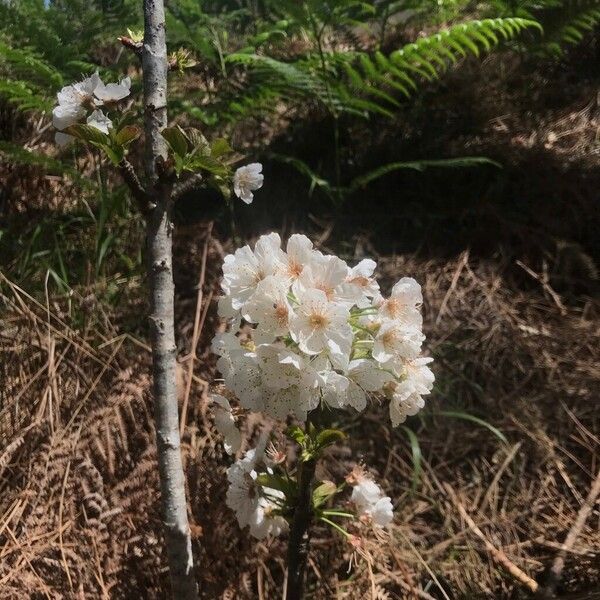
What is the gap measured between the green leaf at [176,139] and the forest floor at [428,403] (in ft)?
2.44

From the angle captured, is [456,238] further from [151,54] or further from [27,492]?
[27,492]

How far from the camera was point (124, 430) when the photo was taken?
1571 millimetres

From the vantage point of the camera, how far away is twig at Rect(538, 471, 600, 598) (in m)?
1.51

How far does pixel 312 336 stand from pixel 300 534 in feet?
1.53

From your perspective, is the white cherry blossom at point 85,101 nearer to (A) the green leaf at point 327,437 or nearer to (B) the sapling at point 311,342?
(B) the sapling at point 311,342

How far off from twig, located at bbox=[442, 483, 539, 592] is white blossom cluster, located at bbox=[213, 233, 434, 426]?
2.33ft

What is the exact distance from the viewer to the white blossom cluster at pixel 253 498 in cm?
129

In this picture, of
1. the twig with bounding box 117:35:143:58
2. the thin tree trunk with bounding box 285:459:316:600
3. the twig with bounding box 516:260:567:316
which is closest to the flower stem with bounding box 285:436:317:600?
the thin tree trunk with bounding box 285:459:316:600

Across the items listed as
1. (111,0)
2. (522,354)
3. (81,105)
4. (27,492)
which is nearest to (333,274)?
(81,105)

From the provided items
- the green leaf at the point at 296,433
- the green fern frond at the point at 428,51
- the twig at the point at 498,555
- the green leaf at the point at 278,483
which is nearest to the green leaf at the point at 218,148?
the green leaf at the point at 296,433

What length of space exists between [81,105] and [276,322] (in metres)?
0.51

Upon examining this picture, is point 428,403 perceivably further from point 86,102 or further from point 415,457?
point 86,102

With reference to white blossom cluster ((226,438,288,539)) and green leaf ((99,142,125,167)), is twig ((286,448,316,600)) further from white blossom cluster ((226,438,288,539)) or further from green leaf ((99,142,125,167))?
green leaf ((99,142,125,167))

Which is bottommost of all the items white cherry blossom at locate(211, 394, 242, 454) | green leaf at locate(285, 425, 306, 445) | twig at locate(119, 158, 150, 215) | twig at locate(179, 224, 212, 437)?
twig at locate(179, 224, 212, 437)
